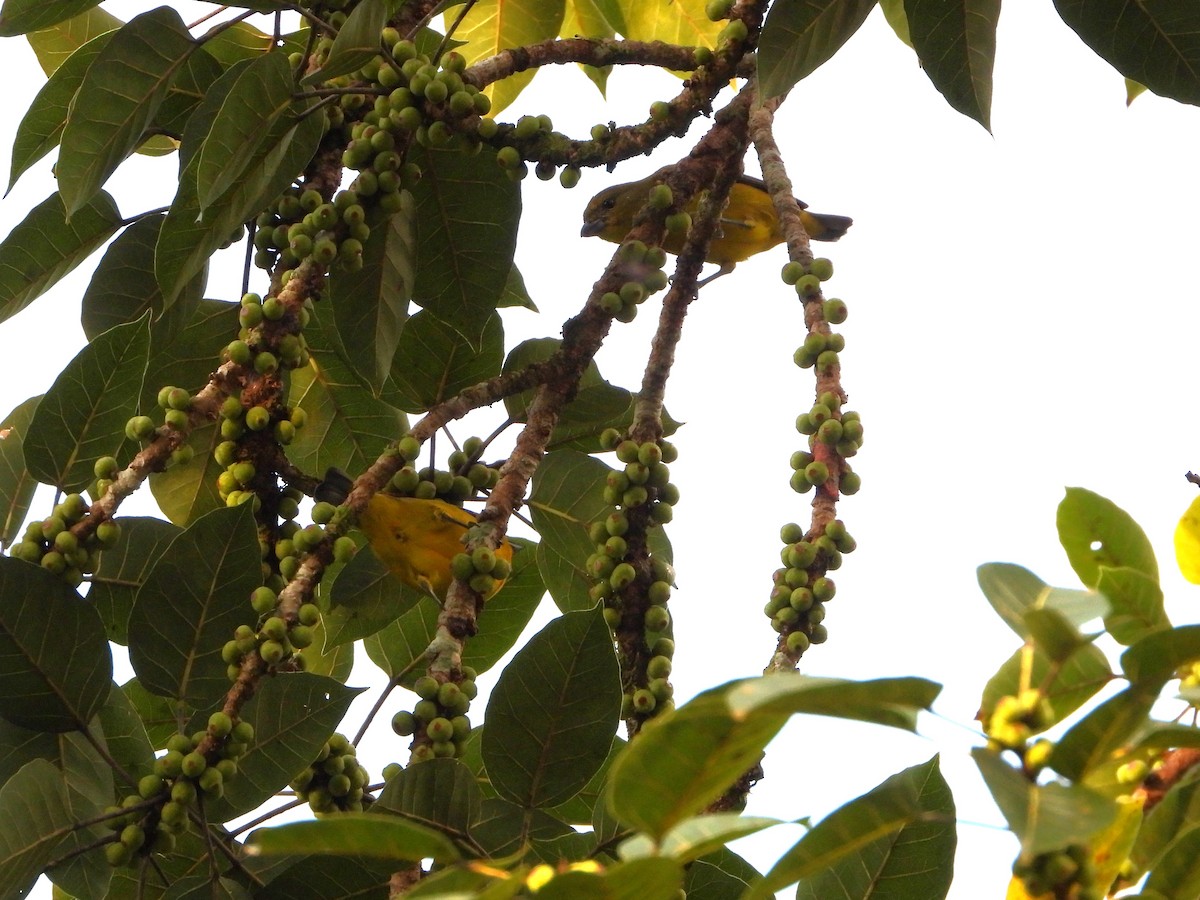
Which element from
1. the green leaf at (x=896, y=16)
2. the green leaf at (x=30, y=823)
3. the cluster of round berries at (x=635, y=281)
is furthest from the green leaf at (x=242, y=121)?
the green leaf at (x=896, y=16)

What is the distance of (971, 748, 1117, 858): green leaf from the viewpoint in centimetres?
61

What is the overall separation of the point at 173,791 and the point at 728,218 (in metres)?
2.76

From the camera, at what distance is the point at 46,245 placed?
1942mm

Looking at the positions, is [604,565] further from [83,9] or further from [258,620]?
[83,9]

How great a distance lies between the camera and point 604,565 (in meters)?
1.85

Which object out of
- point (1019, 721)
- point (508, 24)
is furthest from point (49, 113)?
point (1019, 721)

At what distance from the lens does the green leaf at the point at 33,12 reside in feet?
5.53

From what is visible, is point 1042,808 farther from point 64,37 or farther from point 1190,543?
point 64,37

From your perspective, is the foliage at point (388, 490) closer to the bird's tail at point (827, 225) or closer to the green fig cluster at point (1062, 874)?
the green fig cluster at point (1062, 874)

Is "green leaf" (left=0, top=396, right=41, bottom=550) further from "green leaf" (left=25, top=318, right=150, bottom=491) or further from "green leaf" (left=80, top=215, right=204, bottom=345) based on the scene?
"green leaf" (left=80, top=215, right=204, bottom=345)

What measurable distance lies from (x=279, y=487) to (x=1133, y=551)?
1190 mm

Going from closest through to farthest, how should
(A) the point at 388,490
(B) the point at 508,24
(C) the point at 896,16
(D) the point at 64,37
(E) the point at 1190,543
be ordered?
1. (E) the point at 1190,543
2. (A) the point at 388,490
3. (D) the point at 64,37
4. (C) the point at 896,16
5. (B) the point at 508,24

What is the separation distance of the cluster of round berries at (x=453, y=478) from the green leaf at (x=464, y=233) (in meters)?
0.20

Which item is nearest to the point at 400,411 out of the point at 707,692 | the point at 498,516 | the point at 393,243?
the point at 393,243
